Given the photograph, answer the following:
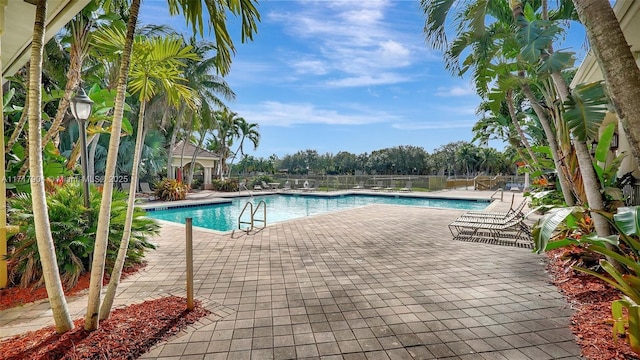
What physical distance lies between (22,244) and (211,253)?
8.54 ft

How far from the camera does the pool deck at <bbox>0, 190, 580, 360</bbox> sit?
2.59 meters

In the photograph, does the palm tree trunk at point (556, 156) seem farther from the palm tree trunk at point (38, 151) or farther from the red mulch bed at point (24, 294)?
the red mulch bed at point (24, 294)

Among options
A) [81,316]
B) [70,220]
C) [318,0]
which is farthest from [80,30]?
[81,316]

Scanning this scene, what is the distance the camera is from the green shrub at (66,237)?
3859mm

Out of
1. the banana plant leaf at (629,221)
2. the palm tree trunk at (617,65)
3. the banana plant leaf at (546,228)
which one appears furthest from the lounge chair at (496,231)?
the palm tree trunk at (617,65)

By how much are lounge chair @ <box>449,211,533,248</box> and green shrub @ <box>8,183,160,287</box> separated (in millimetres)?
6565

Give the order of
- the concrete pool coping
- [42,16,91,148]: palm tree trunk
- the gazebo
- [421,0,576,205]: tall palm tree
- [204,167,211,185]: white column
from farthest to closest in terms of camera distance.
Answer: [204,167,211,185]: white column → the gazebo → the concrete pool coping → [42,16,91,148]: palm tree trunk → [421,0,576,205]: tall palm tree

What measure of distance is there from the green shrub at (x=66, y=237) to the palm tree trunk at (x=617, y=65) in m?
5.77

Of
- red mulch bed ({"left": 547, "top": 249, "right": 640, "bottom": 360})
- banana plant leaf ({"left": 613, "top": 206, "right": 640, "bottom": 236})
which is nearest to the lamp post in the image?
banana plant leaf ({"left": 613, "top": 206, "right": 640, "bottom": 236})

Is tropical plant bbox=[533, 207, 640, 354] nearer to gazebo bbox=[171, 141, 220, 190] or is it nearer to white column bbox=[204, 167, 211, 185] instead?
gazebo bbox=[171, 141, 220, 190]

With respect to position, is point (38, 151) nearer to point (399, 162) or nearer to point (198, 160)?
point (198, 160)

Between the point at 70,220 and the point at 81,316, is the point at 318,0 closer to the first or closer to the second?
the point at 70,220

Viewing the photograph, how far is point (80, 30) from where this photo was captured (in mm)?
5992

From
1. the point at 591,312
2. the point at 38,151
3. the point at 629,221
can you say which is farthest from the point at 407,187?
the point at 38,151
